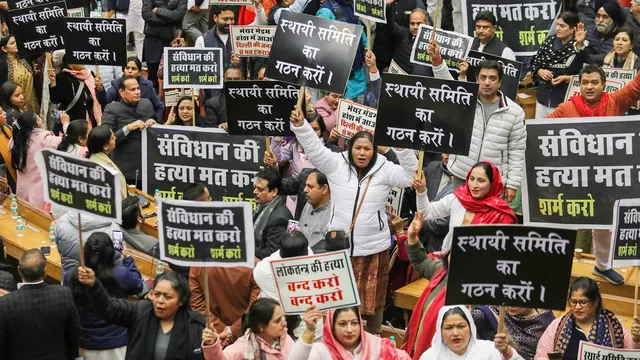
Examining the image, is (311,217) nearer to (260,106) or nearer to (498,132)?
(260,106)

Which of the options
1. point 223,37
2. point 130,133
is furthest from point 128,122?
point 223,37

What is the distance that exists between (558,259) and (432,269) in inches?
75.2

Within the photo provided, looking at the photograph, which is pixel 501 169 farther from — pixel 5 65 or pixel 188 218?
pixel 5 65

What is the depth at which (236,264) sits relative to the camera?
8930 millimetres

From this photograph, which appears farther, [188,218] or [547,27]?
[547,27]

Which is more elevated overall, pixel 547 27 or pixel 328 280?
pixel 547 27

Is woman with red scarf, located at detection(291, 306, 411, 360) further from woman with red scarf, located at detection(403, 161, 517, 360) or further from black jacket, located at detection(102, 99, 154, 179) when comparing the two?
black jacket, located at detection(102, 99, 154, 179)

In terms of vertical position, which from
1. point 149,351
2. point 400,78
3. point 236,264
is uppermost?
point 400,78

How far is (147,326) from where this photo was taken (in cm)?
884

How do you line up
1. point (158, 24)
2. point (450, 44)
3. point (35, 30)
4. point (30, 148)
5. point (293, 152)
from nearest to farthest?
point (293, 152) < point (30, 148) < point (450, 44) < point (35, 30) < point (158, 24)

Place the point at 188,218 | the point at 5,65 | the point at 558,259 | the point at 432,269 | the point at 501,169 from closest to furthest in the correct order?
the point at 558,259, the point at 188,218, the point at 432,269, the point at 501,169, the point at 5,65

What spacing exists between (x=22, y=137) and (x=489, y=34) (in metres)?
4.90

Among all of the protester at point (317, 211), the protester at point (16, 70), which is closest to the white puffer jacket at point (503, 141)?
the protester at point (317, 211)

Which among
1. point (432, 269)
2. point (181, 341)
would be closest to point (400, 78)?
point (432, 269)
